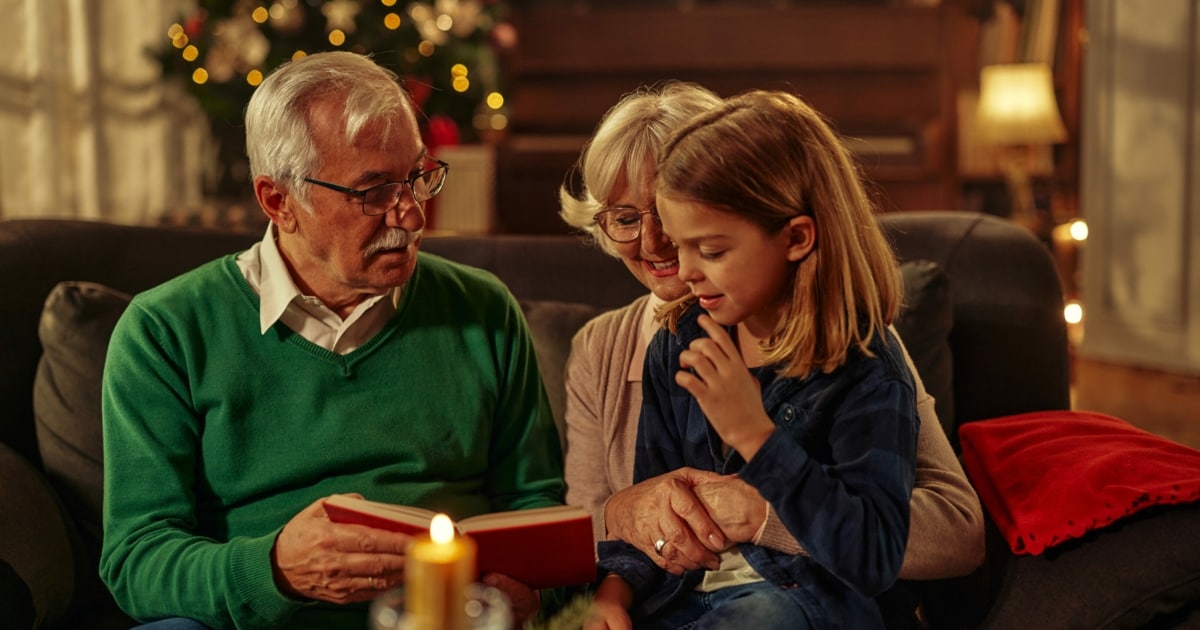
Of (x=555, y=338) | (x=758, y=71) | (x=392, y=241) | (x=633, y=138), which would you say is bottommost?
(x=555, y=338)

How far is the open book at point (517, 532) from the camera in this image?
4.44ft

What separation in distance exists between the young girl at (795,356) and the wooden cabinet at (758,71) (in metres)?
3.98

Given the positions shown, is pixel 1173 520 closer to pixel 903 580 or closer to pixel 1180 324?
pixel 903 580

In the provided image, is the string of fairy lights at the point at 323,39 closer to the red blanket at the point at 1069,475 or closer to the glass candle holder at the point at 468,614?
the red blanket at the point at 1069,475

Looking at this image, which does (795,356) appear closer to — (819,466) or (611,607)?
(819,466)

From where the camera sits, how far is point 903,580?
153 cm

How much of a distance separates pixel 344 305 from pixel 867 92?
4391 millimetres

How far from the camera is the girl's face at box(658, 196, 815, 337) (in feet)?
4.56

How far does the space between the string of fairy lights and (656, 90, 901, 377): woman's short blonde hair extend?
2939 mm

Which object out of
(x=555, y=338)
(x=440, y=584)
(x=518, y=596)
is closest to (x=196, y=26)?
(x=555, y=338)

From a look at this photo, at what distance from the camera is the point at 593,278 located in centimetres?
224

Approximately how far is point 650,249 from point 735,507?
42cm

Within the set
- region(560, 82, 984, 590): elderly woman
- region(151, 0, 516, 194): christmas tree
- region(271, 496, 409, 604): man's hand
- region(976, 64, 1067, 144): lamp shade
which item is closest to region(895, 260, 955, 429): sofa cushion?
region(560, 82, 984, 590): elderly woman

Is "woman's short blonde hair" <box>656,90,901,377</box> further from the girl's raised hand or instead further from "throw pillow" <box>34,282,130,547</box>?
"throw pillow" <box>34,282,130,547</box>
